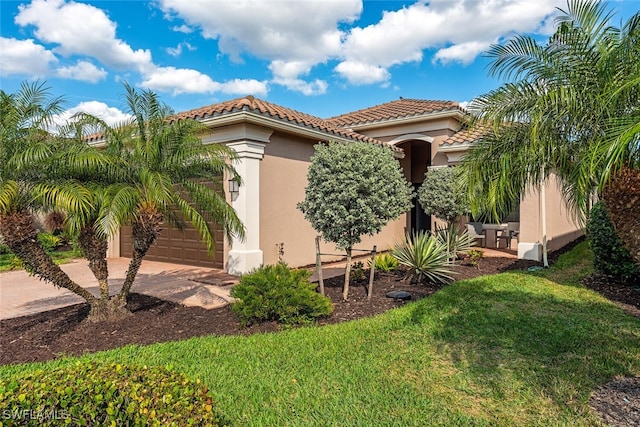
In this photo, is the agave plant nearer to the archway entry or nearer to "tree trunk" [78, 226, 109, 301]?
the archway entry

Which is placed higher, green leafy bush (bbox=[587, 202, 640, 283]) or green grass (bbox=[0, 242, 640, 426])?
green leafy bush (bbox=[587, 202, 640, 283])

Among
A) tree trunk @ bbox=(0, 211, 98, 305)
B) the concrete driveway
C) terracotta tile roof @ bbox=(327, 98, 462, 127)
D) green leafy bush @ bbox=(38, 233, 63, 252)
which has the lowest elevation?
the concrete driveway

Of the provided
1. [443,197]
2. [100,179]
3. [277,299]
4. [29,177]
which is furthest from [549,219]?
[29,177]

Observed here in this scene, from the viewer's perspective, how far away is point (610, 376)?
412 cm

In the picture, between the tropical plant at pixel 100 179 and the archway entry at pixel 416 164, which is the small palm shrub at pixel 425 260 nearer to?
the tropical plant at pixel 100 179

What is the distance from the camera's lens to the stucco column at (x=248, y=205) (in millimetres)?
9703

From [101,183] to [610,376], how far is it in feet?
23.2

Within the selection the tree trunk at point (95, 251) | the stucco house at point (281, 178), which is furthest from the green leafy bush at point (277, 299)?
the stucco house at point (281, 178)

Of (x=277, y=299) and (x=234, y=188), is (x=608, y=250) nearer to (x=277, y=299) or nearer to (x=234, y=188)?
(x=277, y=299)

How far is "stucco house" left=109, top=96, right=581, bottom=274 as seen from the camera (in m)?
9.76

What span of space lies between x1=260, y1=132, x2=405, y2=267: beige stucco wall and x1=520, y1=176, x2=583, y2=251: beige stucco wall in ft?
20.5

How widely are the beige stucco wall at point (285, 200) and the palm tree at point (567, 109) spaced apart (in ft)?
17.5

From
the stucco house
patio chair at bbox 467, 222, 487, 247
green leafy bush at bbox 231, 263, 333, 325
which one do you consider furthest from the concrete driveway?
patio chair at bbox 467, 222, 487, 247

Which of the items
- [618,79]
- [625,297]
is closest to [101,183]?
[618,79]
